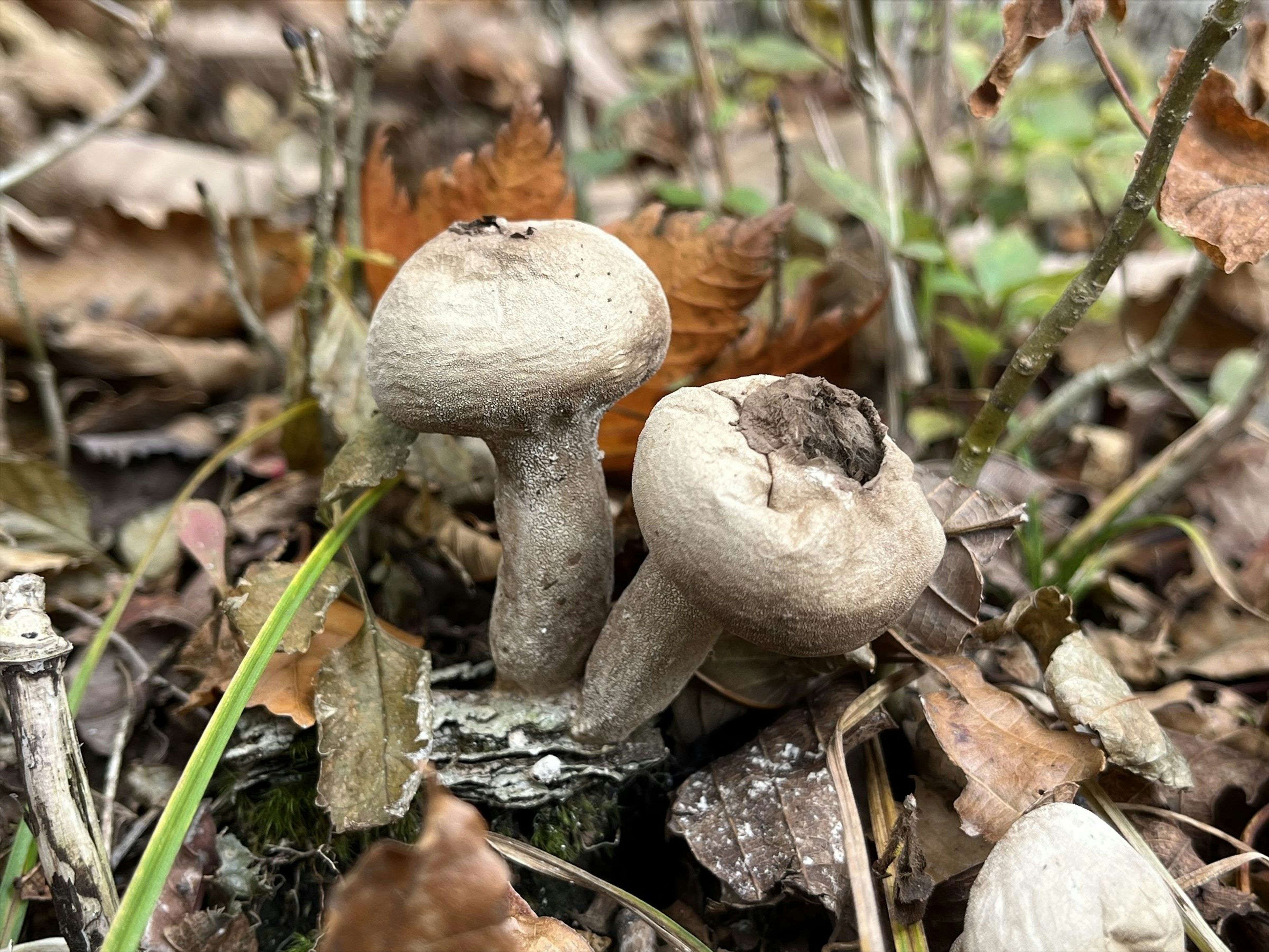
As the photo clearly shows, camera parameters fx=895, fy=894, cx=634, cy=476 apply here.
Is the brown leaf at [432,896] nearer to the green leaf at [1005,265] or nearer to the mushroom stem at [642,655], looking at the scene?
the mushroom stem at [642,655]

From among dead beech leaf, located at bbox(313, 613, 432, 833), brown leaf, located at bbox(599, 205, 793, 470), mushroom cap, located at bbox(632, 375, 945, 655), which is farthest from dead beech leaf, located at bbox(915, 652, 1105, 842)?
dead beech leaf, located at bbox(313, 613, 432, 833)

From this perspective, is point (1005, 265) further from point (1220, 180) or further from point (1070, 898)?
point (1070, 898)

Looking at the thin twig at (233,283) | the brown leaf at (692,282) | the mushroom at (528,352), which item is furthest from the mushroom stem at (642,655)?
the thin twig at (233,283)

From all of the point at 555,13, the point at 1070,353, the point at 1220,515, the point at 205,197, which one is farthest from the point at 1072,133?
the point at 205,197

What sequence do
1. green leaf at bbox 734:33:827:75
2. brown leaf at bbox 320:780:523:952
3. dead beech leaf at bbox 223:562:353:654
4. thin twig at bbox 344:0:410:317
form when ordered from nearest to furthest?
brown leaf at bbox 320:780:523:952 → dead beech leaf at bbox 223:562:353:654 → thin twig at bbox 344:0:410:317 → green leaf at bbox 734:33:827:75

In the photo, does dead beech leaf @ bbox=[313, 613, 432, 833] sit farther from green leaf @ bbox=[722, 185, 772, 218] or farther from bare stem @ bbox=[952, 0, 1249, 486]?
green leaf @ bbox=[722, 185, 772, 218]

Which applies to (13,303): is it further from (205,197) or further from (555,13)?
(555,13)

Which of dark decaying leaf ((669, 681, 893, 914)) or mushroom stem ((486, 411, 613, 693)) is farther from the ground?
mushroom stem ((486, 411, 613, 693))
